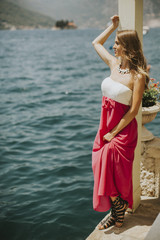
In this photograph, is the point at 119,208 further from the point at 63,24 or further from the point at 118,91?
the point at 63,24

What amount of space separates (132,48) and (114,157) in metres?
1.00

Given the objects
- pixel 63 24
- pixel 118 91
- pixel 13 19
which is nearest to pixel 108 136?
pixel 118 91

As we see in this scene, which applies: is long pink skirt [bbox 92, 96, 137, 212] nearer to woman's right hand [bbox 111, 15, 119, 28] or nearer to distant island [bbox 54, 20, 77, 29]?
woman's right hand [bbox 111, 15, 119, 28]

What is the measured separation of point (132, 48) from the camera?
2.55 meters

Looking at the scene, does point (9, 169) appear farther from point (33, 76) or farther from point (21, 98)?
point (33, 76)

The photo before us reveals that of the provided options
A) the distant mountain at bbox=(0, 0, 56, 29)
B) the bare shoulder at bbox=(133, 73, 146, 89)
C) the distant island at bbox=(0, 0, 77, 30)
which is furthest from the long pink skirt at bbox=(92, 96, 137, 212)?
the distant mountain at bbox=(0, 0, 56, 29)

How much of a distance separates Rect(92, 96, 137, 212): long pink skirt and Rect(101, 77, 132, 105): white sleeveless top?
55 millimetres

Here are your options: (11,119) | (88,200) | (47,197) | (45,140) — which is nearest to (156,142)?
(88,200)

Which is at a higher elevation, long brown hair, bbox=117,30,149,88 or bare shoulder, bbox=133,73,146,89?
long brown hair, bbox=117,30,149,88

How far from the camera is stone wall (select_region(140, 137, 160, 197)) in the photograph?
3596 mm

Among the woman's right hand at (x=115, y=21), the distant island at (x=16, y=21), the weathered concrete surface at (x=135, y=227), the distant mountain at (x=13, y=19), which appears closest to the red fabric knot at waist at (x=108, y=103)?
the woman's right hand at (x=115, y=21)

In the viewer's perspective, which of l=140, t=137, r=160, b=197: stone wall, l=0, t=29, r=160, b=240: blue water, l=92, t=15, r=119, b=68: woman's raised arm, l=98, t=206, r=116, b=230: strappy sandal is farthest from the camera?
l=0, t=29, r=160, b=240: blue water

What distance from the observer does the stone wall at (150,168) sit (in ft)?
11.8

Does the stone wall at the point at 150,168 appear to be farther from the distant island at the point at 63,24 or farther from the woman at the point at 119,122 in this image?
the distant island at the point at 63,24
